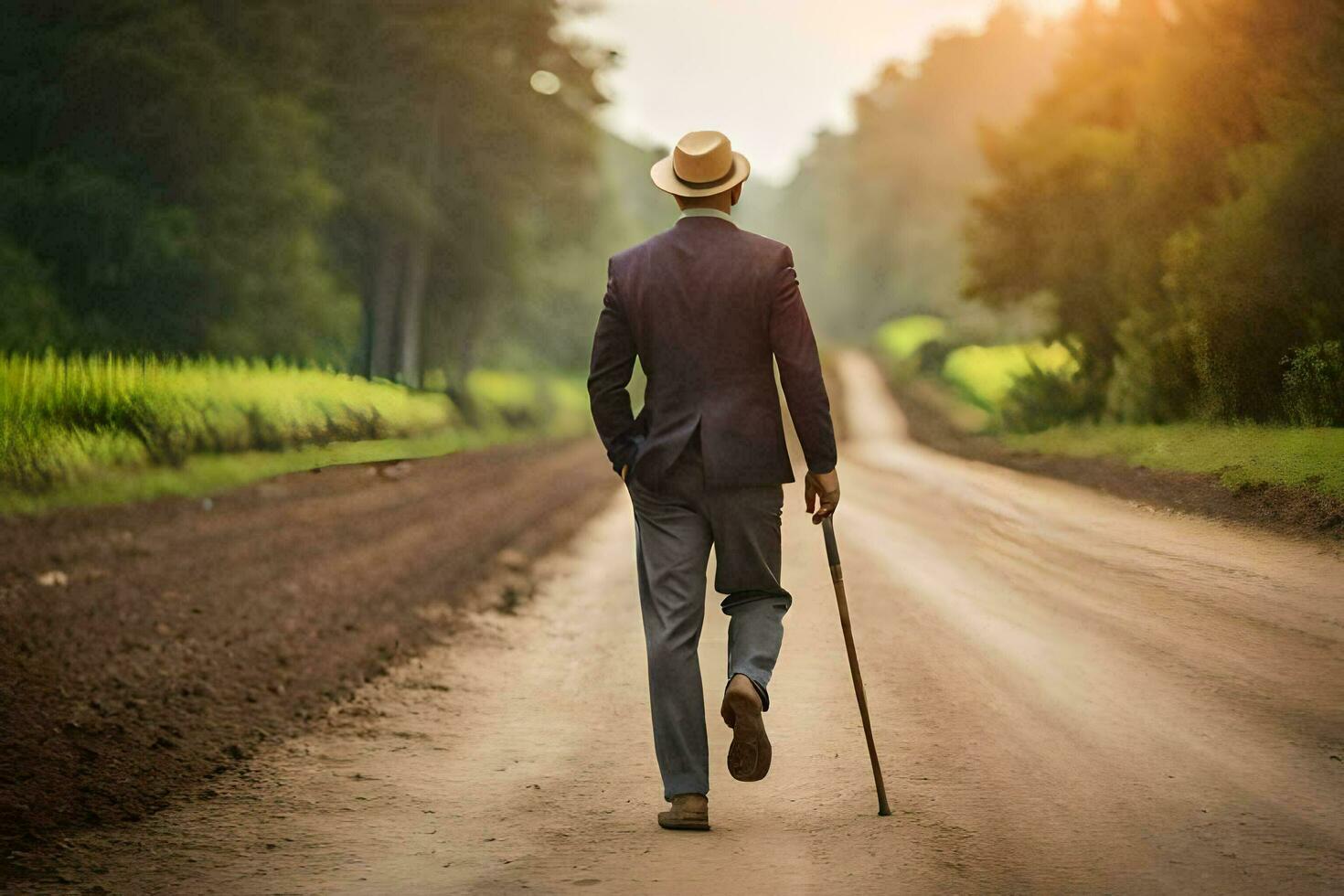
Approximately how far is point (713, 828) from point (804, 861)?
570mm

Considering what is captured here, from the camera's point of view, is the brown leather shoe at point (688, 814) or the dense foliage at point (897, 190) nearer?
the brown leather shoe at point (688, 814)

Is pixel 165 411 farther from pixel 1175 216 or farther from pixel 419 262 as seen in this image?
pixel 1175 216

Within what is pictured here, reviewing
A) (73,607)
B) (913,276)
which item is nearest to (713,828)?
(73,607)

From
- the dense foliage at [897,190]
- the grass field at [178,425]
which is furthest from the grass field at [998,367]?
the dense foliage at [897,190]

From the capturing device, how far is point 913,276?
2125 cm

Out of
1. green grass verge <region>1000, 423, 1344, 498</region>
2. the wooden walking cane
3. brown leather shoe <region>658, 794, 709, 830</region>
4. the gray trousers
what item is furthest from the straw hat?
brown leather shoe <region>658, 794, 709, 830</region>

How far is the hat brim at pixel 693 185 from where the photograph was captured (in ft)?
15.5

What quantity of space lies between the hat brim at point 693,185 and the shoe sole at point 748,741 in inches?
68.2

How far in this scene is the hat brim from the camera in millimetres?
4730

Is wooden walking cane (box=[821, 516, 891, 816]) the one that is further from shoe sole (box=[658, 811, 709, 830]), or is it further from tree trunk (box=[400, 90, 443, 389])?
tree trunk (box=[400, 90, 443, 389])

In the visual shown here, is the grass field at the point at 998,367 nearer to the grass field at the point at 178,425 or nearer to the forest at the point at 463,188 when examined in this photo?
the forest at the point at 463,188

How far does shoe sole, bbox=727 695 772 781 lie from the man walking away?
0.09m

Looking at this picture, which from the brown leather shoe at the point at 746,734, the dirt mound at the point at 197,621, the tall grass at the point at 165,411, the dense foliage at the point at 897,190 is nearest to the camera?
the tall grass at the point at 165,411

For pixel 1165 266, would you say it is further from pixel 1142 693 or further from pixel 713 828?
pixel 713 828
